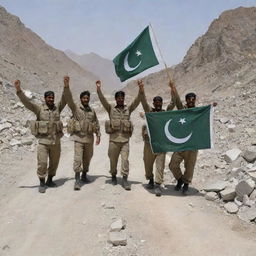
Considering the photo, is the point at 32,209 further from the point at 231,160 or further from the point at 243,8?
the point at 243,8

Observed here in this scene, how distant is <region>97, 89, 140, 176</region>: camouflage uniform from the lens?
28.0ft

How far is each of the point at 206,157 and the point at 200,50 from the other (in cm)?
3869

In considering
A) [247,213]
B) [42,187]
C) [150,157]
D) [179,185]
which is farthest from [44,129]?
[247,213]

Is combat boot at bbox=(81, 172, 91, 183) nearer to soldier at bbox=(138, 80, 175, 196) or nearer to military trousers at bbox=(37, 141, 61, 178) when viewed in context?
military trousers at bbox=(37, 141, 61, 178)

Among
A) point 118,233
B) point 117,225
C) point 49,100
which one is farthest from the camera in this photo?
point 49,100

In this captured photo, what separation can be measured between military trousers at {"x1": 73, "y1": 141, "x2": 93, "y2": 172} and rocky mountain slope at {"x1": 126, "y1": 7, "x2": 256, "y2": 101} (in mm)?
28176

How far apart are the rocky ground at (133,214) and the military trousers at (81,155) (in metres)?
0.47

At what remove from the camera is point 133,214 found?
7.36 metres

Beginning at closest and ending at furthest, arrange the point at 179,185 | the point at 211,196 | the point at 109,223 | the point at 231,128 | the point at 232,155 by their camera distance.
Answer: the point at 109,223 → the point at 211,196 → the point at 179,185 → the point at 232,155 → the point at 231,128

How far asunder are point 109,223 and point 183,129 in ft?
8.05

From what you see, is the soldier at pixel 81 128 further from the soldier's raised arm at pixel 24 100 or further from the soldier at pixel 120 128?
the soldier's raised arm at pixel 24 100

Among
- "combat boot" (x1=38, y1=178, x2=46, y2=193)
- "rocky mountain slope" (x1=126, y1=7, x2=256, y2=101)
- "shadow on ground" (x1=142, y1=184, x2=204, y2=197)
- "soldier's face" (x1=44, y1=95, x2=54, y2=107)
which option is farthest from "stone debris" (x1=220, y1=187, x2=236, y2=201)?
"rocky mountain slope" (x1=126, y1=7, x2=256, y2=101)

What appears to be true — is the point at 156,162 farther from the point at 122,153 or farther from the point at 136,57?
the point at 136,57

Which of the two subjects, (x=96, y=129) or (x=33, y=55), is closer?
(x=96, y=129)
